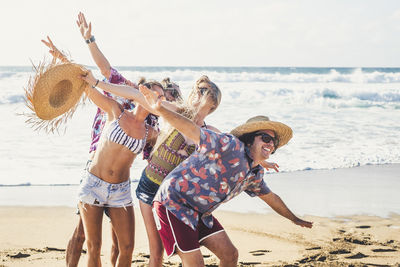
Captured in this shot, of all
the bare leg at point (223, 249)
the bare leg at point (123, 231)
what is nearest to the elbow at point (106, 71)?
the bare leg at point (123, 231)

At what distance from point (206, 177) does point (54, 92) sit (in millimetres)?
1331

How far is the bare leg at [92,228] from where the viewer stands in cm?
374

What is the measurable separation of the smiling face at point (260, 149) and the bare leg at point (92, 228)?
1292 mm

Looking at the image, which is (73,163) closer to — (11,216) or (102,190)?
(11,216)

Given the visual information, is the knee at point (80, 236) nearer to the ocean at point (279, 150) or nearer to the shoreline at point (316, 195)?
the ocean at point (279, 150)

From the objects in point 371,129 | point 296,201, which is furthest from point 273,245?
point 371,129

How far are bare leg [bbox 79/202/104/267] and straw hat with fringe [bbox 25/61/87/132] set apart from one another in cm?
66

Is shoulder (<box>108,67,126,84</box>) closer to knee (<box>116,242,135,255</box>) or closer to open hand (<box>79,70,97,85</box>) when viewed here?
open hand (<box>79,70,97,85</box>)

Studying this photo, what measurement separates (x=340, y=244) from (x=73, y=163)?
550cm

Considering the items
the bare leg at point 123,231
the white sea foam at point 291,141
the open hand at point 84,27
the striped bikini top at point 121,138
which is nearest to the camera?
the striped bikini top at point 121,138

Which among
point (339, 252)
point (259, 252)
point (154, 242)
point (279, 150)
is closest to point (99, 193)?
point (154, 242)

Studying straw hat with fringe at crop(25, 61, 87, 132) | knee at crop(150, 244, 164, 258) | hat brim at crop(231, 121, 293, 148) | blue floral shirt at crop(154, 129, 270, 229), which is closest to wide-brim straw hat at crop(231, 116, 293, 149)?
hat brim at crop(231, 121, 293, 148)

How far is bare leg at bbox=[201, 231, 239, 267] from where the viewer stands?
3330 mm

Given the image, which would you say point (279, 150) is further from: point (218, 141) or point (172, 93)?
point (218, 141)
